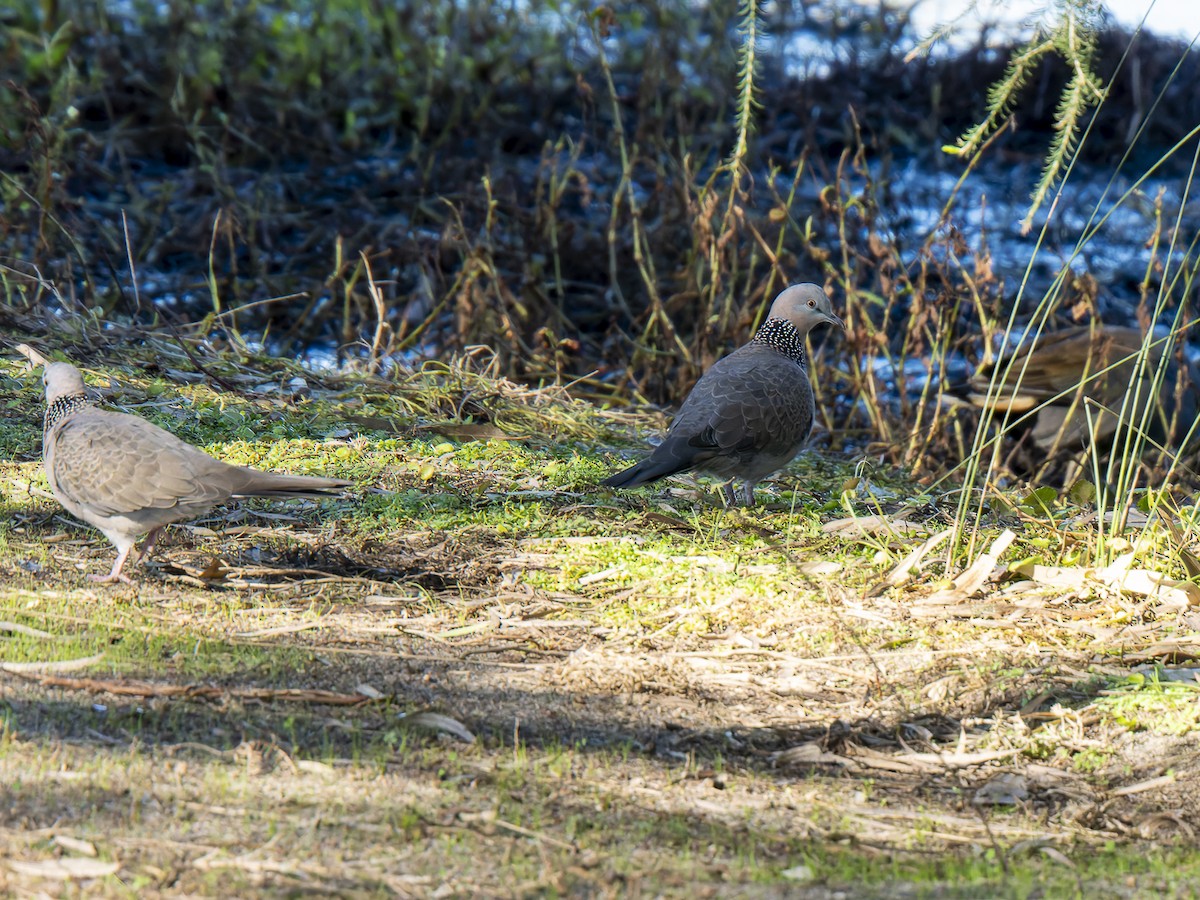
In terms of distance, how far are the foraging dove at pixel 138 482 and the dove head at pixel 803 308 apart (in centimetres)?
253

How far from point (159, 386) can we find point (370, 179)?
16.3 feet

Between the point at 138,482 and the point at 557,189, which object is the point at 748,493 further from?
the point at 557,189

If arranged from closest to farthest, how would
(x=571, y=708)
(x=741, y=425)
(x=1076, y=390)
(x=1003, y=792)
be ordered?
(x=1003, y=792), (x=571, y=708), (x=741, y=425), (x=1076, y=390)

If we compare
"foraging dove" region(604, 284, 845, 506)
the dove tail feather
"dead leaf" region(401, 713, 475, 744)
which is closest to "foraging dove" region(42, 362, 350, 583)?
the dove tail feather

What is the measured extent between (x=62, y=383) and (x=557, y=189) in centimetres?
461

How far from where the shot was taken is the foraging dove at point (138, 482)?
422 cm

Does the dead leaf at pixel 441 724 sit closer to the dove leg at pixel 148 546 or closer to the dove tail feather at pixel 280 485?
the dove tail feather at pixel 280 485

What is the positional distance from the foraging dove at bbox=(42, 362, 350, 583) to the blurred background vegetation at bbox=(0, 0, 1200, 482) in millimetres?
2975

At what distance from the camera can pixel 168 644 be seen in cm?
378

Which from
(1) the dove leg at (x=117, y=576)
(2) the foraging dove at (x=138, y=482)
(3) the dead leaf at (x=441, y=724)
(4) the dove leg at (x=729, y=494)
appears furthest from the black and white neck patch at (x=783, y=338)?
(3) the dead leaf at (x=441, y=724)

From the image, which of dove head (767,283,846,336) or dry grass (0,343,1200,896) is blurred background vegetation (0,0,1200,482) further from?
dry grass (0,343,1200,896)

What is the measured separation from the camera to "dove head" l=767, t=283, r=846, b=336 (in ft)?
19.8

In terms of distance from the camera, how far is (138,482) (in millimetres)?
4215

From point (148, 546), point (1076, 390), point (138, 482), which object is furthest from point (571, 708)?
point (1076, 390)
